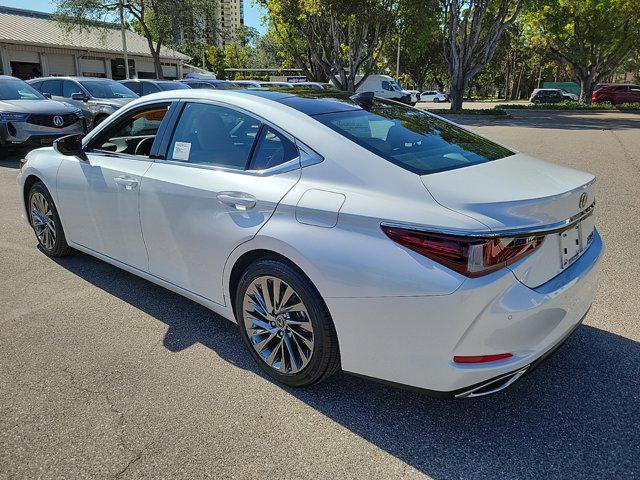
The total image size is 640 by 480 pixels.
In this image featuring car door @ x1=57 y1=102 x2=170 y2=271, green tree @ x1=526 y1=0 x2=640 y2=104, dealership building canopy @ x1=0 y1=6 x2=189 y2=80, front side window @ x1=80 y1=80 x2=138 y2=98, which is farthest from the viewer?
dealership building canopy @ x1=0 y1=6 x2=189 y2=80

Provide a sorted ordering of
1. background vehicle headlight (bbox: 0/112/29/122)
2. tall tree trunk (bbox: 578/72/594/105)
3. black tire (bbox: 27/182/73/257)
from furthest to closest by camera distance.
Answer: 1. tall tree trunk (bbox: 578/72/594/105)
2. background vehicle headlight (bbox: 0/112/29/122)
3. black tire (bbox: 27/182/73/257)

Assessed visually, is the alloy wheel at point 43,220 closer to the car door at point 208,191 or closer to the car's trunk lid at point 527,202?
the car door at point 208,191

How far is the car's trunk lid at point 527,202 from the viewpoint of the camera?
2211mm

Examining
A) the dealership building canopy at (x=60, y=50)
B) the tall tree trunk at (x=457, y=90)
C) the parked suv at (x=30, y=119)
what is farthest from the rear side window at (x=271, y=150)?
the dealership building canopy at (x=60, y=50)

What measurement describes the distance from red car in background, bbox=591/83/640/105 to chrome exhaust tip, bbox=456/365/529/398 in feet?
130

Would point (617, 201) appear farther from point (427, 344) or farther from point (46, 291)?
point (46, 291)

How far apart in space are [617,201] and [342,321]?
20.9 feet

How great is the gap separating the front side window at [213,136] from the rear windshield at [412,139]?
19.0 inches

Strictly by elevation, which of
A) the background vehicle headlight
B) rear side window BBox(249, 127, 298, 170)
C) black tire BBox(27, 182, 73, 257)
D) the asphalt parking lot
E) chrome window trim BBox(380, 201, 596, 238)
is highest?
rear side window BBox(249, 127, 298, 170)

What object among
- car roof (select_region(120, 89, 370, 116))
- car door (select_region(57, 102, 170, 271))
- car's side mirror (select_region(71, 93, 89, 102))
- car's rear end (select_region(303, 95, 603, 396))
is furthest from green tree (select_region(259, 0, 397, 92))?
car's rear end (select_region(303, 95, 603, 396))

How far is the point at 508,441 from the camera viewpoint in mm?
2453

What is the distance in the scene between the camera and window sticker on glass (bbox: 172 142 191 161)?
3.38m

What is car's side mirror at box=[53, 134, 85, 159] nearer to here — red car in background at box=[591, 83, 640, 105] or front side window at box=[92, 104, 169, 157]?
front side window at box=[92, 104, 169, 157]

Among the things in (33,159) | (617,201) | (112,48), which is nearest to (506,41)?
(112,48)
